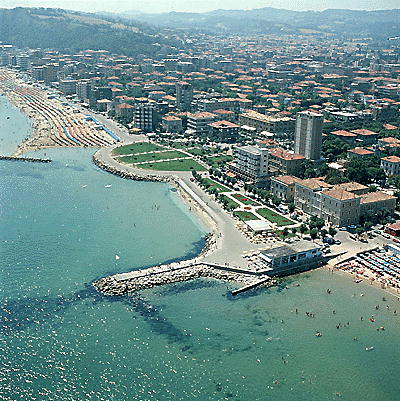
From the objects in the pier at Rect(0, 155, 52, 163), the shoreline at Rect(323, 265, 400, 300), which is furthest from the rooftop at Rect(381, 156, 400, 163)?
the pier at Rect(0, 155, 52, 163)

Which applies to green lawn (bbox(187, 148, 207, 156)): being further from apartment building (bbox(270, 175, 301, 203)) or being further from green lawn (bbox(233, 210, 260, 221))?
green lawn (bbox(233, 210, 260, 221))

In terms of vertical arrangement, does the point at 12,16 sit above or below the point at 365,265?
above

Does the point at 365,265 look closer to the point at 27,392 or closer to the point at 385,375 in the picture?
the point at 385,375

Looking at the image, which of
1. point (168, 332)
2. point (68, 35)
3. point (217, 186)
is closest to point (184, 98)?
point (217, 186)

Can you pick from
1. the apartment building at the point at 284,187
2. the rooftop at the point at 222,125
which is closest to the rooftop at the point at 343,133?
the rooftop at the point at 222,125

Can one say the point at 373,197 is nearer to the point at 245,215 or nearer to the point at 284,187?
the point at 284,187

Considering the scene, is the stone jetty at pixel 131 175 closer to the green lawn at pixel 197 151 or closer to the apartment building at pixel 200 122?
the green lawn at pixel 197 151

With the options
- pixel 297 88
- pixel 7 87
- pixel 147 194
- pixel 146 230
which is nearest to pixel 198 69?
pixel 297 88
